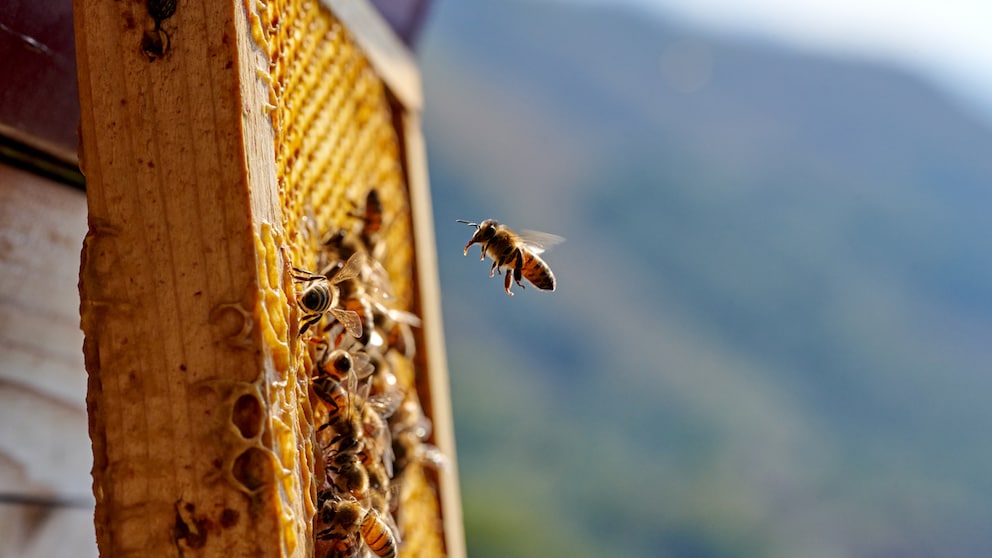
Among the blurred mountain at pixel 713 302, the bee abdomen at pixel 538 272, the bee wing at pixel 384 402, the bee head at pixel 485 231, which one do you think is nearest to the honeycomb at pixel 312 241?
the bee wing at pixel 384 402

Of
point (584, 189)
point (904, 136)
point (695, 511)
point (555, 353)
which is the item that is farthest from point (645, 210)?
point (695, 511)

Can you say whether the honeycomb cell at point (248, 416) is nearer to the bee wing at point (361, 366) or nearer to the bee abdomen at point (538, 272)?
the bee wing at point (361, 366)

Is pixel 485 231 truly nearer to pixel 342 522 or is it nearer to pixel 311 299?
pixel 311 299

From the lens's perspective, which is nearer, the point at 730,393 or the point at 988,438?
the point at 988,438

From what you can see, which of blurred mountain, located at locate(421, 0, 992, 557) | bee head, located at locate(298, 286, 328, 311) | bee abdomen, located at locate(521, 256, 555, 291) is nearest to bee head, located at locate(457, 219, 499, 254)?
bee abdomen, located at locate(521, 256, 555, 291)

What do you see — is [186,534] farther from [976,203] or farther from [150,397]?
[976,203]

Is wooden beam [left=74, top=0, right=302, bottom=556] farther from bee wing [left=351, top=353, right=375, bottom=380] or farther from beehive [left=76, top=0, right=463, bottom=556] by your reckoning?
bee wing [left=351, top=353, right=375, bottom=380]

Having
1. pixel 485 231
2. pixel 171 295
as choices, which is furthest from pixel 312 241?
pixel 171 295
